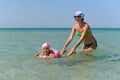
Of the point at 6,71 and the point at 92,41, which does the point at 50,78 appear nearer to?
the point at 6,71

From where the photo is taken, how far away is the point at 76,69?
7.89 meters

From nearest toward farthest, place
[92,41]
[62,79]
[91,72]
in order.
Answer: [62,79] → [91,72] → [92,41]

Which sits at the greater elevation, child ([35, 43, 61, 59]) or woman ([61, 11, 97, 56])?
woman ([61, 11, 97, 56])

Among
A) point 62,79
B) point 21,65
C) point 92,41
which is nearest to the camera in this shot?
point 62,79

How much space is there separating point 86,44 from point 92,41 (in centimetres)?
21

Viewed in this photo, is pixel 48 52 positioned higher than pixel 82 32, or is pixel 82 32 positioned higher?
pixel 82 32

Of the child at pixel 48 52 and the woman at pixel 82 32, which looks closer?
the woman at pixel 82 32

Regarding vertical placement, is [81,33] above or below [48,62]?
above

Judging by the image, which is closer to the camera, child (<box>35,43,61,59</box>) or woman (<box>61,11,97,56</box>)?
woman (<box>61,11,97,56</box>)

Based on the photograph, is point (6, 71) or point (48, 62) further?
point (48, 62)

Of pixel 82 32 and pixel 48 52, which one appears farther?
pixel 48 52

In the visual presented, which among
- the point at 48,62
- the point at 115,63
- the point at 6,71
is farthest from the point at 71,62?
the point at 6,71

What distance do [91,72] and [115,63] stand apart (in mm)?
1618

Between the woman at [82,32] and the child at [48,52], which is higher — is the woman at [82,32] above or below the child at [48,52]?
above
